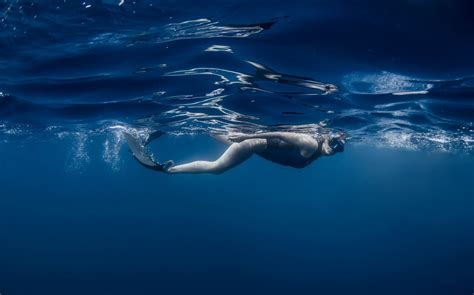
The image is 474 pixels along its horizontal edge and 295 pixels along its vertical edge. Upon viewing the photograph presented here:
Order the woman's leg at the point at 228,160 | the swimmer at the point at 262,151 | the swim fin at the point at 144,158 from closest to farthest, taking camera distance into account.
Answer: the swim fin at the point at 144,158 → the woman's leg at the point at 228,160 → the swimmer at the point at 262,151

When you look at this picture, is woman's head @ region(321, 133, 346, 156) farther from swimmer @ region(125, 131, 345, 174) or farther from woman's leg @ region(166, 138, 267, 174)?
woman's leg @ region(166, 138, 267, 174)

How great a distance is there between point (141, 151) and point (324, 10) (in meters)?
5.15

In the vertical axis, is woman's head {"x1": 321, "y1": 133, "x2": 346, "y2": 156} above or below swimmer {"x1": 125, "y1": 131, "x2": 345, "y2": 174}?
above

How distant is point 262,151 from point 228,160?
1.34 meters

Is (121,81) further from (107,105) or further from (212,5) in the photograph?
(212,5)

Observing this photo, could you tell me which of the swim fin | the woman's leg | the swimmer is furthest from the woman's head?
the swim fin

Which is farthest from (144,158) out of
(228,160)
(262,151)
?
(262,151)

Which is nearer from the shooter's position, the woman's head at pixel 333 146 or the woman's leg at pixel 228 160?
the woman's leg at pixel 228 160

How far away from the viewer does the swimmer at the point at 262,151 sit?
8.37 metres

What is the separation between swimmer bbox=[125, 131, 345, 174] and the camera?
27.5 feet

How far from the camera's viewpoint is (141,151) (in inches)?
349

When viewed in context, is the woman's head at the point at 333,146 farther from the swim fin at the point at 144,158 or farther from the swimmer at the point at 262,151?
the swim fin at the point at 144,158

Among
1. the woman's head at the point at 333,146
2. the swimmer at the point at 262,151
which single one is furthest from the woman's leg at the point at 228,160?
the woman's head at the point at 333,146

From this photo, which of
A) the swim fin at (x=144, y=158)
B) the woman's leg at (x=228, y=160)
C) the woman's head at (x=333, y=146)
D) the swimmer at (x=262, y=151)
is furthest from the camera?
the woman's head at (x=333, y=146)
